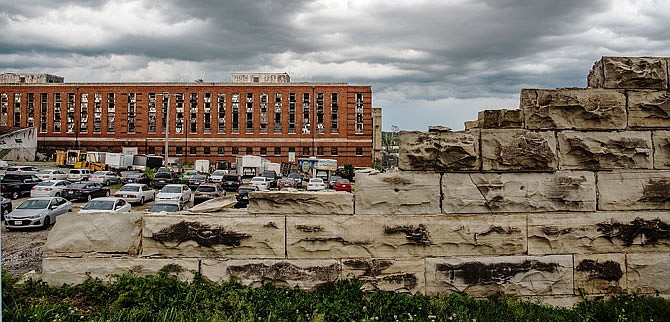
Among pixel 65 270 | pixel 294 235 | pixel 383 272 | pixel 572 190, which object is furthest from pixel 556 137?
pixel 65 270

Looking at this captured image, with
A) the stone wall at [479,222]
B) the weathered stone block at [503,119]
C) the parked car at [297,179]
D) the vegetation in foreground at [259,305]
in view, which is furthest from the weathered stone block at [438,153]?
the parked car at [297,179]

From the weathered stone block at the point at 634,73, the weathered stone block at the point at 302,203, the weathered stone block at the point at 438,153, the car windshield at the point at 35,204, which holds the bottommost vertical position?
the car windshield at the point at 35,204

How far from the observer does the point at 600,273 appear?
18.2ft

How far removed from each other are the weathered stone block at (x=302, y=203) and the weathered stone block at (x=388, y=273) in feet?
2.12

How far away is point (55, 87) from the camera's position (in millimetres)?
78625

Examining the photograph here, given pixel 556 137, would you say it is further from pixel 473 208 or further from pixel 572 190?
pixel 473 208

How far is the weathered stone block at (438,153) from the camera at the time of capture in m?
5.53

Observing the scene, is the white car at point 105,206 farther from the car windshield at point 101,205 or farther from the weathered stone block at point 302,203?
the weathered stone block at point 302,203

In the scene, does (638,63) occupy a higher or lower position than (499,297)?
higher

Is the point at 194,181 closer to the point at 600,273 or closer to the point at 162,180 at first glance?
the point at 162,180

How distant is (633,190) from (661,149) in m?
0.67

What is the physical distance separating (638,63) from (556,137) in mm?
1454

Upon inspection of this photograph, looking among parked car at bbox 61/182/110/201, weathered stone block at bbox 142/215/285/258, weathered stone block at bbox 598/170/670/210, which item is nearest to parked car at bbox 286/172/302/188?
parked car at bbox 61/182/110/201

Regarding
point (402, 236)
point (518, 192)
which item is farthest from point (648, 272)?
point (402, 236)
